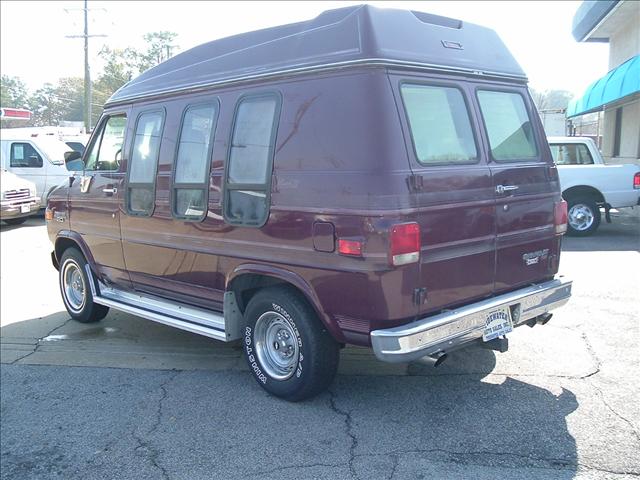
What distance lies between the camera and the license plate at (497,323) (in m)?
4.02

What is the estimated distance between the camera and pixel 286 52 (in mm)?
4199

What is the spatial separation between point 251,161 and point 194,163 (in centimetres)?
72

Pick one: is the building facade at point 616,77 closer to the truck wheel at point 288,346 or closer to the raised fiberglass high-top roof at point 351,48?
the raised fiberglass high-top roof at point 351,48

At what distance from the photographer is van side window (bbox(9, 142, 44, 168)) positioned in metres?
16.1

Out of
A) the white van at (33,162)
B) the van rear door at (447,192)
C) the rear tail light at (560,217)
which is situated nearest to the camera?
the van rear door at (447,192)

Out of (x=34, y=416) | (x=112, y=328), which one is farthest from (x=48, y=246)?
(x=34, y=416)

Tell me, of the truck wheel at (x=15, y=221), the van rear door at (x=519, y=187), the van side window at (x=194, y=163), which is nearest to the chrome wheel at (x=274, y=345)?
the van side window at (x=194, y=163)

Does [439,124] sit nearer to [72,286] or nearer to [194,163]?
[194,163]

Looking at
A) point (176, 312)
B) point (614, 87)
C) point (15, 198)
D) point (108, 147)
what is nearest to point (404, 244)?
point (176, 312)

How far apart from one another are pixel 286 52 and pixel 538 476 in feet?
10.2

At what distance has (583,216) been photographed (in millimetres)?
11164

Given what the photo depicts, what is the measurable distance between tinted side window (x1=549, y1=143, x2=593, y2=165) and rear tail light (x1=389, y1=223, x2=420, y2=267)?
8.87m

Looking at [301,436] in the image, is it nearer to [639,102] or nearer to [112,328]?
[112,328]

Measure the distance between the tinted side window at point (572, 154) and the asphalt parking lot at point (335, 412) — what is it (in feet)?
18.7
